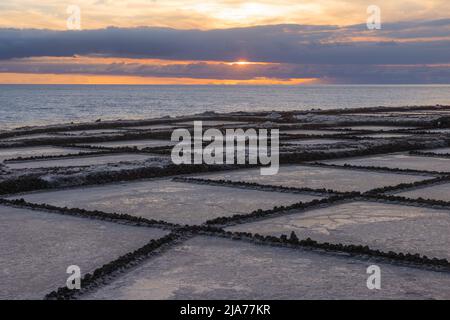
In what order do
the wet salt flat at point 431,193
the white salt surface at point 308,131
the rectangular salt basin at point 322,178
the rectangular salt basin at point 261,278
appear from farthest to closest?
1. the white salt surface at point 308,131
2. the rectangular salt basin at point 322,178
3. the wet salt flat at point 431,193
4. the rectangular salt basin at point 261,278

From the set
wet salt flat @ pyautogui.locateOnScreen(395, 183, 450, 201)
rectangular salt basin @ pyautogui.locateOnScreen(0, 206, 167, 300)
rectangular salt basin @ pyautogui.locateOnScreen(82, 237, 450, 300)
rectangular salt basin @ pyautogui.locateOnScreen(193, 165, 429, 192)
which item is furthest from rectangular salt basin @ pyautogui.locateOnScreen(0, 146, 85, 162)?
rectangular salt basin @ pyautogui.locateOnScreen(82, 237, 450, 300)

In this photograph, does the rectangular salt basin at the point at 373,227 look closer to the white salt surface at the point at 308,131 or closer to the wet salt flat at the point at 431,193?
the wet salt flat at the point at 431,193

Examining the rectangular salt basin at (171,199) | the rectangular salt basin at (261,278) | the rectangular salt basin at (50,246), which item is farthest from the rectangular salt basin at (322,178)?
the rectangular salt basin at (261,278)

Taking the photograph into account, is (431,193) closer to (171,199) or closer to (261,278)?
(171,199)

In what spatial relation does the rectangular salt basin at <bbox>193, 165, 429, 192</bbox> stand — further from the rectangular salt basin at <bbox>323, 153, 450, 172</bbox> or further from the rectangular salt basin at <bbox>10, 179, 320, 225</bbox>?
the rectangular salt basin at <bbox>323, 153, 450, 172</bbox>

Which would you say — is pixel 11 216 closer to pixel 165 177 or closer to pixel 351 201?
pixel 165 177

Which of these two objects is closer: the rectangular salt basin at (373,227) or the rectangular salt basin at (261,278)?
the rectangular salt basin at (261,278)

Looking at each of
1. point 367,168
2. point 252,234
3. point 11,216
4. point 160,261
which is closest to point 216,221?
point 252,234

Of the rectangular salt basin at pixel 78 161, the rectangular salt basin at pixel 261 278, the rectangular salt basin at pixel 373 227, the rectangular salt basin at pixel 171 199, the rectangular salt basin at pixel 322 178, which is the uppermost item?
the rectangular salt basin at pixel 78 161
